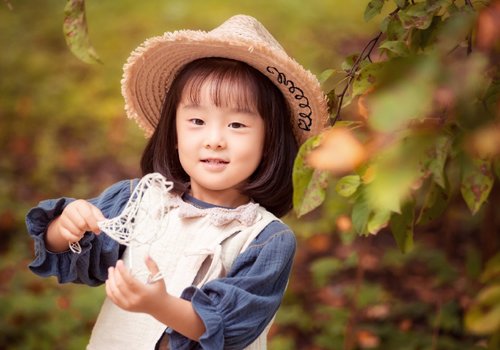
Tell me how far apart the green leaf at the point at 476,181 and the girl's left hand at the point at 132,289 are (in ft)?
2.05

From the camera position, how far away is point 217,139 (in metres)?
1.80

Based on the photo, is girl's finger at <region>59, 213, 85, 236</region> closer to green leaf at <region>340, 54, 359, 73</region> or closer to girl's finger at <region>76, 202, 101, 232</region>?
girl's finger at <region>76, 202, 101, 232</region>

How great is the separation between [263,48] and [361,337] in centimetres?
203

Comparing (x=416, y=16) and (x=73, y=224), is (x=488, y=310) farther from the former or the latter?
(x=73, y=224)

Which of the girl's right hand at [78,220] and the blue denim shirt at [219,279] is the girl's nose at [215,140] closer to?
the blue denim shirt at [219,279]

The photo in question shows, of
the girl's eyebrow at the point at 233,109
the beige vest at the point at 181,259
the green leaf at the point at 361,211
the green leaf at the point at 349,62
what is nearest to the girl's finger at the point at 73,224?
the beige vest at the point at 181,259

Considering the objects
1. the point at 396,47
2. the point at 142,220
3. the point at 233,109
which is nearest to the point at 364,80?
the point at 396,47

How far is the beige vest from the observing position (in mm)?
1810

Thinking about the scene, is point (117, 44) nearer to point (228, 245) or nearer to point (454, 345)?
point (454, 345)

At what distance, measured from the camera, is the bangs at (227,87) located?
1.84 m

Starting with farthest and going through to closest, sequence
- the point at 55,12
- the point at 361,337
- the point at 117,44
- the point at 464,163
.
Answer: the point at 55,12 → the point at 117,44 → the point at 361,337 → the point at 464,163

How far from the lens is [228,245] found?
182 centimetres

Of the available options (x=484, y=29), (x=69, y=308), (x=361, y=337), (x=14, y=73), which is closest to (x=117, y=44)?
(x=14, y=73)

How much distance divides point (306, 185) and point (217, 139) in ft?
0.95
